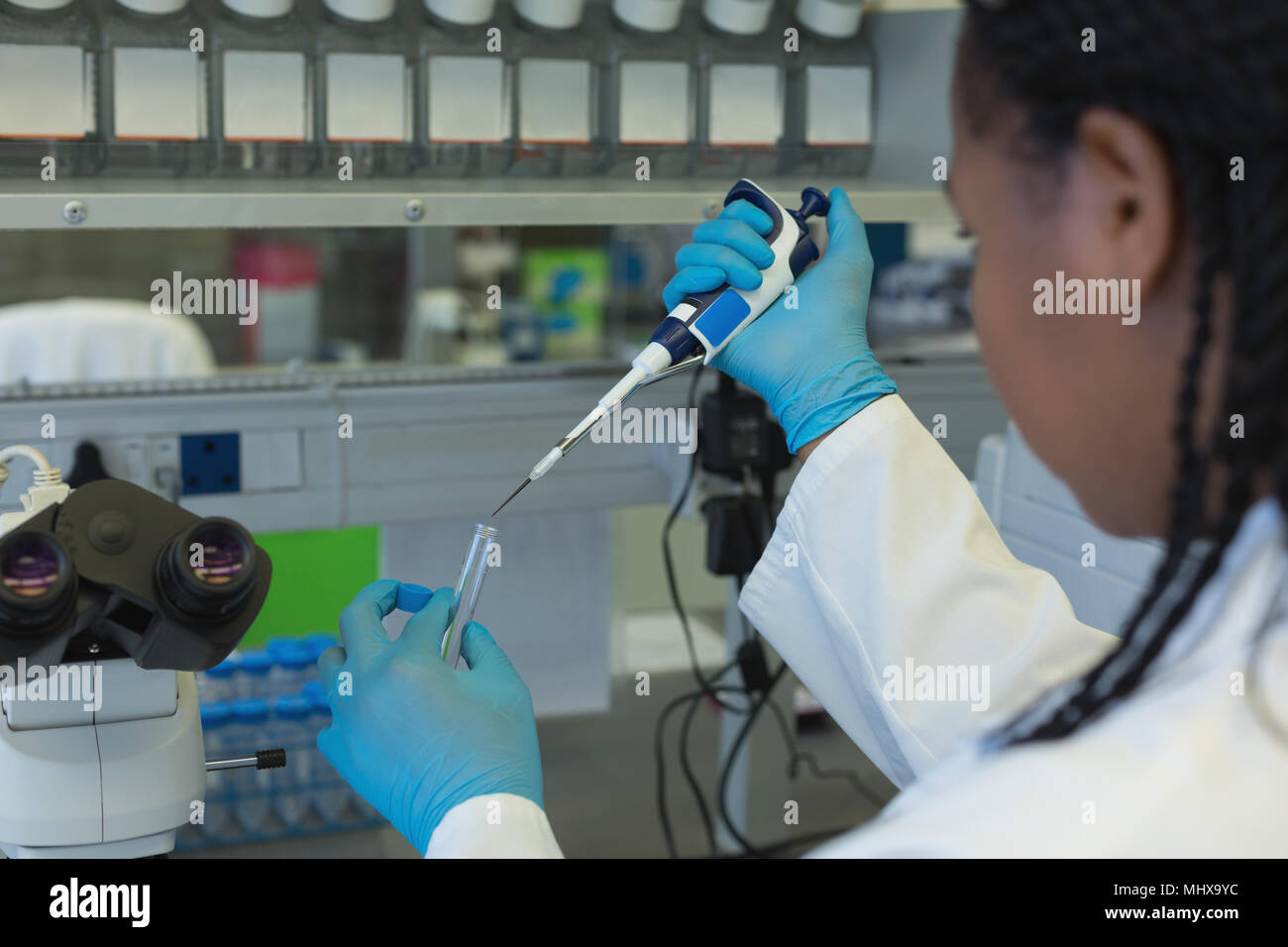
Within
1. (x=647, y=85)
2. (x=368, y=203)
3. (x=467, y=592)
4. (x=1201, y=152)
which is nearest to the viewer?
(x=1201, y=152)

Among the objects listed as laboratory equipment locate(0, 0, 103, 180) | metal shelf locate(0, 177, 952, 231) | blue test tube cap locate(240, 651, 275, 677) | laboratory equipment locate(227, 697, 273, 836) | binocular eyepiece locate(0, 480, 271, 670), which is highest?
laboratory equipment locate(0, 0, 103, 180)

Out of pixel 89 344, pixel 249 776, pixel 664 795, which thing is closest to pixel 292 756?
pixel 249 776

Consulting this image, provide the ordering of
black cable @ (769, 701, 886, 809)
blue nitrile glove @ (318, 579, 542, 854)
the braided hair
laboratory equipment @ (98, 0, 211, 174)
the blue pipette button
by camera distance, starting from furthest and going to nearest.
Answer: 1. black cable @ (769, 701, 886, 809)
2. laboratory equipment @ (98, 0, 211, 174)
3. the blue pipette button
4. blue nitrile glove @ (318, 579, 542, 854)
5. the braided hair

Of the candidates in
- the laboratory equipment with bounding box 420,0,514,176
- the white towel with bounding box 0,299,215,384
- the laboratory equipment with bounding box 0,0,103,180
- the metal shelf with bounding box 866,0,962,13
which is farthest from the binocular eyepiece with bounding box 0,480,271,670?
the white towel with bounding box 0,299,215,384

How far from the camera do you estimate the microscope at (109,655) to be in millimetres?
737

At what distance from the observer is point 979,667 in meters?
1.02

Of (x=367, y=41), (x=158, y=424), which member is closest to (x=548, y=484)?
(x=158, y=424)

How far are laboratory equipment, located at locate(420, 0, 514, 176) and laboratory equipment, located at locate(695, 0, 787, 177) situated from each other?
230 mm

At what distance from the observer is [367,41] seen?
1.21 metres

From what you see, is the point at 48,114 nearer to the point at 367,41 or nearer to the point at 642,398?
the point at 367,41

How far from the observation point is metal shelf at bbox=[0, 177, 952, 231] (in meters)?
1.01

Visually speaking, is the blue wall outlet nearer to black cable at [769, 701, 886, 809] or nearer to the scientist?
the scientist

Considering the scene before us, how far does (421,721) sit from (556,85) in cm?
74

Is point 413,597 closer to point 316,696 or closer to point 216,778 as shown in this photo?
point 316,696
